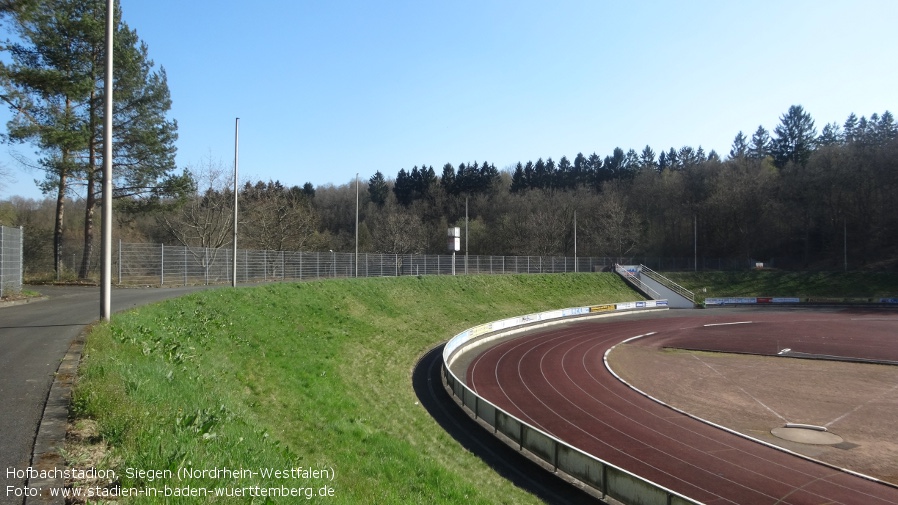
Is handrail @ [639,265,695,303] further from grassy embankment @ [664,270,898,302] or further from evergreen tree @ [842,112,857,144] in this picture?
evergreen tree @ [842,112,857,144]

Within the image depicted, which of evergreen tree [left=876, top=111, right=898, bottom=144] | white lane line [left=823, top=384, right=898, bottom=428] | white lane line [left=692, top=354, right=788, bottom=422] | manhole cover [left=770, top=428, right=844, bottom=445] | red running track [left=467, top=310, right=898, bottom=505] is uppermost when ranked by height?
evergreen tree [left=876, top=111, right=898, bottom=144]

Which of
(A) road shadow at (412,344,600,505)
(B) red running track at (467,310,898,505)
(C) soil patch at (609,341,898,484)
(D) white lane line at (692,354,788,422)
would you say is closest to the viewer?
(A) road shadow at (412,344,600,505)

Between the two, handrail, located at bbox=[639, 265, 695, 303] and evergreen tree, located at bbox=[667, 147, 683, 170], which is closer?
handrail, located at bbox=[639, 265, 695, 303]

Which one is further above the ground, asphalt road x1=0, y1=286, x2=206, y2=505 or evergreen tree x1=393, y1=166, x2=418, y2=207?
evergreen tree x1=393, y1=166, x2=418, y2=207

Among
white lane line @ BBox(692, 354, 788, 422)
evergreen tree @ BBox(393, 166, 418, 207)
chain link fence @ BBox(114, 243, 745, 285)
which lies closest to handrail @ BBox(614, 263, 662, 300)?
chain link fence @ BBox(114, 243, 745, 285)

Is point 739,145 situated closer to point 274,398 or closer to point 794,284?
point 794,284

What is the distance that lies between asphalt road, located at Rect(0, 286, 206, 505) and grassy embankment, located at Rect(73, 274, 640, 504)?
0.63 metres

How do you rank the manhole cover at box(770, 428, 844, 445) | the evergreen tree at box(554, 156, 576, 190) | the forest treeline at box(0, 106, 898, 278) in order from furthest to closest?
1. the evergreen tree at box(554, 156, 576, 190)
2. the forest treeline at box(0, 106, 898, 278)
3. the manhole cover at box(770, 428, 844, 445)

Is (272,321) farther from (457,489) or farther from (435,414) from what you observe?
(457,489)

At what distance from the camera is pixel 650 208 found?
303 feet

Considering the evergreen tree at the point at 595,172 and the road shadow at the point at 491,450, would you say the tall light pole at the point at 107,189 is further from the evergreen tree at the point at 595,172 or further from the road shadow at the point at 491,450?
the evergreen tree at the point at 595,172

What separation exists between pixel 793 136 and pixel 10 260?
110 m

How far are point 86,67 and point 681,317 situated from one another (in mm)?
49531

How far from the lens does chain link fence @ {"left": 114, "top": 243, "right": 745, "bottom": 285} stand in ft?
99.2
